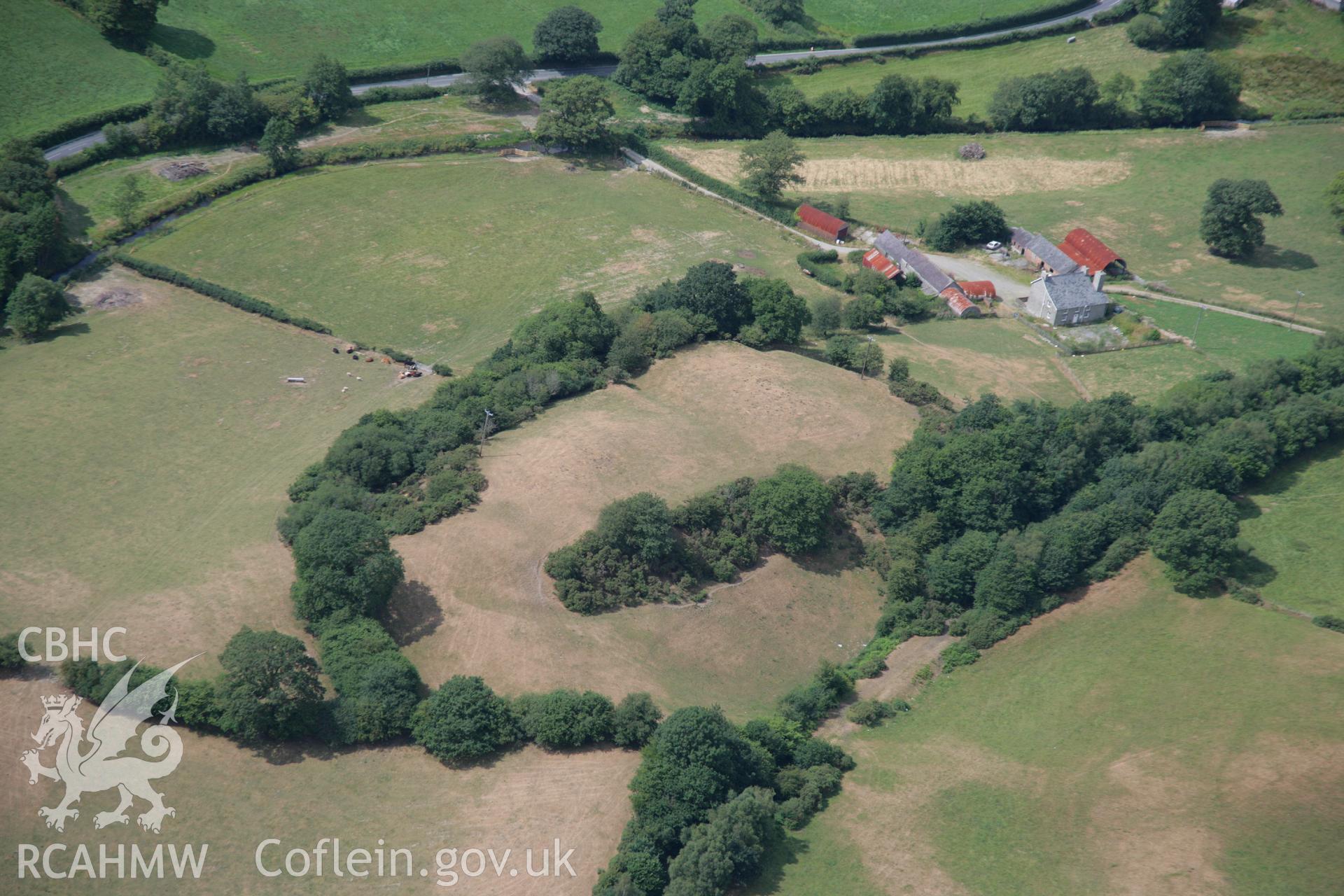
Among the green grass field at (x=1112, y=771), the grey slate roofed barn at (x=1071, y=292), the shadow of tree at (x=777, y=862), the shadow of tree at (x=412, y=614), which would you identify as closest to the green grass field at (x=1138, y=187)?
the grey slate roofed barn at (x=1071, y=292)

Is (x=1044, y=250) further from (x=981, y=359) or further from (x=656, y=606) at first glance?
(x=656, y=606)

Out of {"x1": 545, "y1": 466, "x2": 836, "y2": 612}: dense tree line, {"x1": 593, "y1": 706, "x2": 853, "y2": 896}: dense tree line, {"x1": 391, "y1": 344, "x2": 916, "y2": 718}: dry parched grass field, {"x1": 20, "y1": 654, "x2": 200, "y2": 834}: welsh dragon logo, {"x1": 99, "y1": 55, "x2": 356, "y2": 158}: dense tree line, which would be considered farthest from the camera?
{"x1": 99, "y1": 55, "x2": 356, "y2": 158}: dense tree line

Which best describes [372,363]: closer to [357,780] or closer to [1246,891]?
[357,780]

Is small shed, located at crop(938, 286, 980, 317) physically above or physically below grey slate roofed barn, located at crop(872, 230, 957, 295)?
below

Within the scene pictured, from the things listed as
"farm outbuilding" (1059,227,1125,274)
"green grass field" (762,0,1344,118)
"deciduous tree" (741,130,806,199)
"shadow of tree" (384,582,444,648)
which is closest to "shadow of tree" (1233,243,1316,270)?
"farm outbuilding" (1059,227,1125,274)

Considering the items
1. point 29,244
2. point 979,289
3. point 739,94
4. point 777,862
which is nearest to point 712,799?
point 777,862

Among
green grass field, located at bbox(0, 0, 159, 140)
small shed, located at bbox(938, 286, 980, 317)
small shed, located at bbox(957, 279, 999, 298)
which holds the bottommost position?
small shed, located at bbox(938, 286, 980, 317)

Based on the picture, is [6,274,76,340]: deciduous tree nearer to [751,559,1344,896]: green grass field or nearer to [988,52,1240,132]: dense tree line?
[751,559,1344,896]: green grass field
